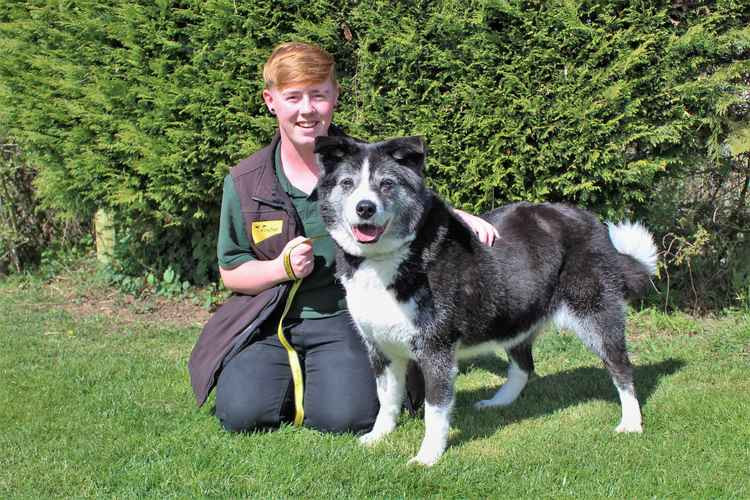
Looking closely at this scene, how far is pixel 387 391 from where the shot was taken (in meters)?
3.90

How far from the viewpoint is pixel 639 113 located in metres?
5.14

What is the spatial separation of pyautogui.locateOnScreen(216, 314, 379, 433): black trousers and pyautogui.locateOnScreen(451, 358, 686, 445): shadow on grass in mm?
550

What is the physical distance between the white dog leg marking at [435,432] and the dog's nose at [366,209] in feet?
3.13

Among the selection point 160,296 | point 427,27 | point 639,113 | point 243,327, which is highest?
point 427,27

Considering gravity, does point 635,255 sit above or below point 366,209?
below

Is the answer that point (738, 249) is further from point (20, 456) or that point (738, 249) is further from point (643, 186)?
point (20, 456)

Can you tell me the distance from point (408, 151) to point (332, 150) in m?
0.34

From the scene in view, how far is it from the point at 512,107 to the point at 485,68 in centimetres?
32

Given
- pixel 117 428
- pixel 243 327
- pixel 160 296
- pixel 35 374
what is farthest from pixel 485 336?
pixel 160 296

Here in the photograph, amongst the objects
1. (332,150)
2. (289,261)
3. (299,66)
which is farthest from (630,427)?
(299,66)

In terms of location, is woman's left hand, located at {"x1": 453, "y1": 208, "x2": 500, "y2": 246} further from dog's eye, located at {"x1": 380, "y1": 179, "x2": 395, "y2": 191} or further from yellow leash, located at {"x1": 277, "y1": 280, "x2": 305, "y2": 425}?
yellow leash, located at {"x1": 277, "y1": 280, "x2": 305, "y2": 425}

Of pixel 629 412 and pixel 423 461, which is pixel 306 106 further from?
pixel 629 412

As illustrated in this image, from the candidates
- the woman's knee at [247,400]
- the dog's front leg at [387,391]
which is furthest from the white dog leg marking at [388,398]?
the woman's knee at [247,400]

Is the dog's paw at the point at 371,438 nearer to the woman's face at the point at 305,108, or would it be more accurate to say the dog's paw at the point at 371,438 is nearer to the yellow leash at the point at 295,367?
the yellow leash at the point at 295,367
